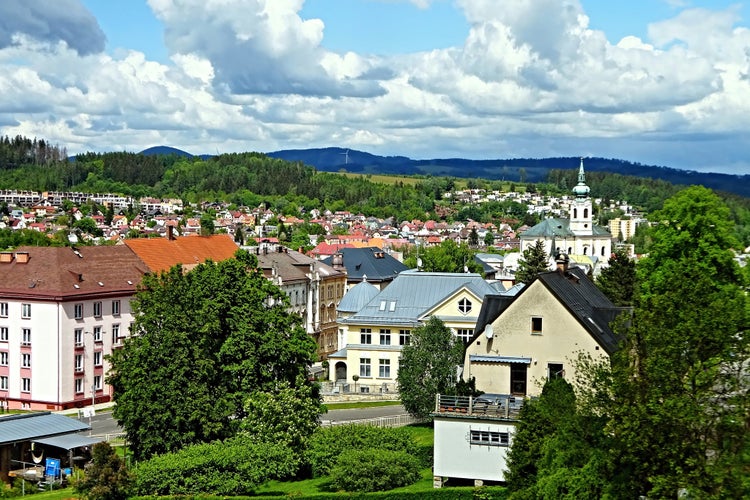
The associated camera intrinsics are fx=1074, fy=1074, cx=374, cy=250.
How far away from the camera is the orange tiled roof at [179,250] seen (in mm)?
82750

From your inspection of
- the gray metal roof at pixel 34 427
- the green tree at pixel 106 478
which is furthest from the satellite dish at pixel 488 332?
the gray metal roof at pixel 34 427

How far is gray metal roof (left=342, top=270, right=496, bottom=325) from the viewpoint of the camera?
6866 cm

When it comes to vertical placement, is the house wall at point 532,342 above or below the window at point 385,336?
above

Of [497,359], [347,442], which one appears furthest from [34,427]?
[497,359]

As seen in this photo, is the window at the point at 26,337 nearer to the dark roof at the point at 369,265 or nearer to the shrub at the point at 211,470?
the shrub at the point at 211,470

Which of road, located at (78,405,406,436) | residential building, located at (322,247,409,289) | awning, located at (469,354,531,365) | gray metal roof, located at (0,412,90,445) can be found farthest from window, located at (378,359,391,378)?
residential building, located at (322,247,409,289)

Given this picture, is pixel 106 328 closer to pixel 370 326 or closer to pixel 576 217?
pixel 370 326

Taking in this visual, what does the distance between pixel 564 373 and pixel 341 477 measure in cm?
1140

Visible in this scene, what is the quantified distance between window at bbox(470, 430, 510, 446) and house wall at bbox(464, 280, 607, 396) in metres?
5.76

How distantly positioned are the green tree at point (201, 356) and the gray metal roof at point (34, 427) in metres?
4.33

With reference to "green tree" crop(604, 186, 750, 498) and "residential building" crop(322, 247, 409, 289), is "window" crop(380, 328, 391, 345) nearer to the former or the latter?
"residential building" crop(322, 247, 409, 289)

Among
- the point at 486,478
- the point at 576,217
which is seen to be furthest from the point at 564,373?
the point at 576,217

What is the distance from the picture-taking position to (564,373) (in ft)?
150

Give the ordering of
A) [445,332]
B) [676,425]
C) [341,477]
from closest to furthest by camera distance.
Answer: [676,425], [341,477], [445,332]
